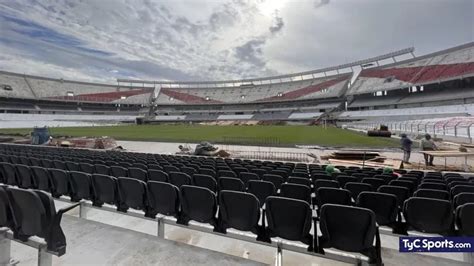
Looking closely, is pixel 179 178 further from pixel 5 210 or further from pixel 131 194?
pixel 5 210

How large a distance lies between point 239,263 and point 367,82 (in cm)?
7160

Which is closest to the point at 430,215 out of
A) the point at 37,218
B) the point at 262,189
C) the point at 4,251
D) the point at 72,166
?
the point at 262,189

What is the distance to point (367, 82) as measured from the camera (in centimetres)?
6550

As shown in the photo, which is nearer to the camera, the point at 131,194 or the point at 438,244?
the point at 438,244

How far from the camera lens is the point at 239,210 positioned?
3.69 m

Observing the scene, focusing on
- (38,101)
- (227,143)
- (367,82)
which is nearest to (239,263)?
(227,143)

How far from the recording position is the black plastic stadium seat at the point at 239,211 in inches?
141

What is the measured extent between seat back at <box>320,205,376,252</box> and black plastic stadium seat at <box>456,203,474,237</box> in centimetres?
146

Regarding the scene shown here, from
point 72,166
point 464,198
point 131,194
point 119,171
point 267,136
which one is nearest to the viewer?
point 464,198

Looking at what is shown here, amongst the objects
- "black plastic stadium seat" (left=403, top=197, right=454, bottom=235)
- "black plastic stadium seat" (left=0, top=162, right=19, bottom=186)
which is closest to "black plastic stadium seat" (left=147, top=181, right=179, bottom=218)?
"black plastic stadium seat" (left=403, top=197, right=454, bottom=235)

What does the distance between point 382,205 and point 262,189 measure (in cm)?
202

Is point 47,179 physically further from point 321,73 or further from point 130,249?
point 321,73

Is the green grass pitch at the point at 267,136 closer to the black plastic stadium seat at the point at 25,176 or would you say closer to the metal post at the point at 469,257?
the metal post at the point at 469,257

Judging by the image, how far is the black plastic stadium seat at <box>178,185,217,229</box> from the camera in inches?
153
